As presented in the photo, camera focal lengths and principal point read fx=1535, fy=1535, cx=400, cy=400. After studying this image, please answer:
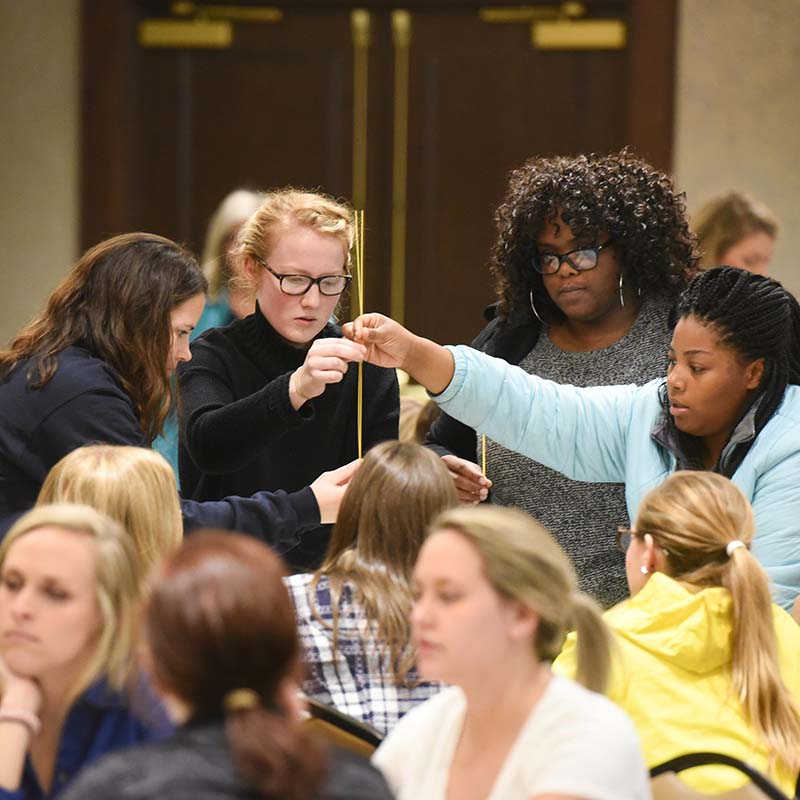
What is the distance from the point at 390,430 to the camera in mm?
3227

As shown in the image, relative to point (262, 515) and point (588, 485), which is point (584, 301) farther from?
point (262, 515)

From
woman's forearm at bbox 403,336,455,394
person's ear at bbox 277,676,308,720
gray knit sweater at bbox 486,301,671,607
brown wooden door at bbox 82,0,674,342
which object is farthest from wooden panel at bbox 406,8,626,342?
person's ear at bbox 277,676,308,720

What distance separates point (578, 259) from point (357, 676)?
1113mm

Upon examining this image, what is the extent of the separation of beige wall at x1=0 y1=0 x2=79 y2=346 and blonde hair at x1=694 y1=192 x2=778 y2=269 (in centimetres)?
225

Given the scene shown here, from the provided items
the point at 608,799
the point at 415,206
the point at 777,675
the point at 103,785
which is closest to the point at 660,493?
the point at 777,675

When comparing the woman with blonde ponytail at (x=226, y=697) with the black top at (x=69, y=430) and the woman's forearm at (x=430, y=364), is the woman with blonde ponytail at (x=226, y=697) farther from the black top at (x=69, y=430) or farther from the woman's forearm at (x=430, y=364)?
the woman's forearm at (x=430, y=364)

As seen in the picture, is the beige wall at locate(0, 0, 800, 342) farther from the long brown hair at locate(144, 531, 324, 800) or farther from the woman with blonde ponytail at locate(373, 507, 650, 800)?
the long brown hair at locate(144, 531, 324, 800)

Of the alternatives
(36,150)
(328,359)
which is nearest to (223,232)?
(36,150)

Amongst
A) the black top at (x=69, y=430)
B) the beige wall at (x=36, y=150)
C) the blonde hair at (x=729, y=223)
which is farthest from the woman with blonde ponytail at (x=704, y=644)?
the beige wall at (x=36, y=150)

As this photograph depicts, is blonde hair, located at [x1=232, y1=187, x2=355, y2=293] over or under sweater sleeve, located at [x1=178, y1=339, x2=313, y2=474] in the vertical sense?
over

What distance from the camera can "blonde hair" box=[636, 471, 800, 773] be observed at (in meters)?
2.25

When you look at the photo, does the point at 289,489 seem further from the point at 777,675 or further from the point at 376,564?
the point at 777,675

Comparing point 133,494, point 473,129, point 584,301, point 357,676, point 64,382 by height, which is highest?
point 473,129

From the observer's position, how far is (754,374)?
2.88 meters
